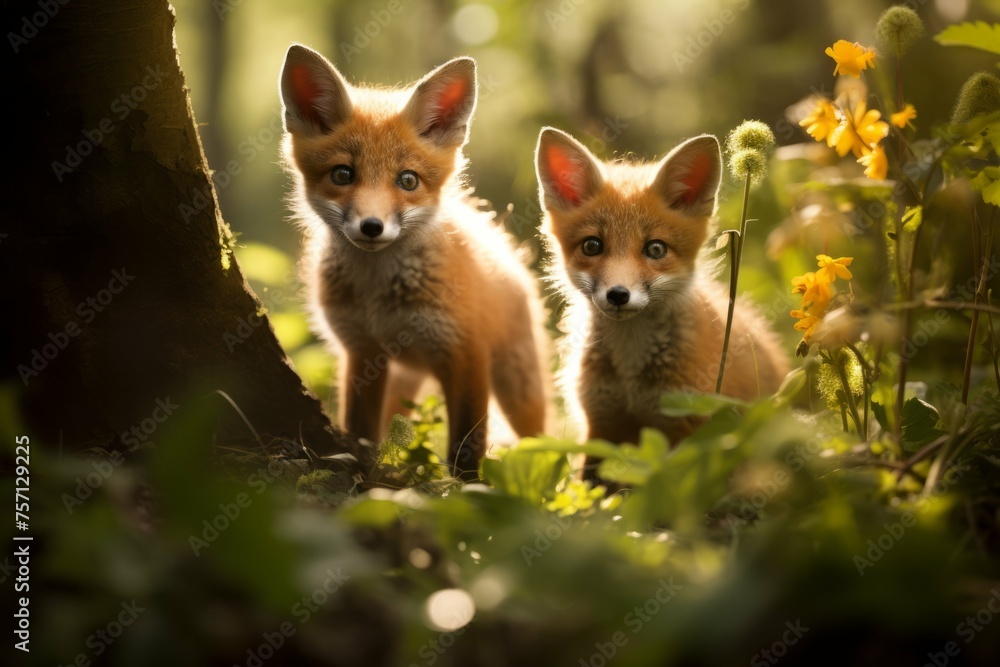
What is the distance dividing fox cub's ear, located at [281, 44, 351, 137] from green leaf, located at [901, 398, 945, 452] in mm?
2405

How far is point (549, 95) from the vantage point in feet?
25.8

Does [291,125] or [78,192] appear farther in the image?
[291,125]

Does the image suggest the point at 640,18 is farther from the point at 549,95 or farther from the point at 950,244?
the point at 950,244

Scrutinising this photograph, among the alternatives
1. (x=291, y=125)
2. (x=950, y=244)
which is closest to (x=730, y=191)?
(x=950, y=244)

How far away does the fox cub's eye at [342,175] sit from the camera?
Result: 3.32 meters

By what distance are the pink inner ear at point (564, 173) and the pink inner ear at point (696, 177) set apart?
0.42 meters

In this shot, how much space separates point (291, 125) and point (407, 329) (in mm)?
982

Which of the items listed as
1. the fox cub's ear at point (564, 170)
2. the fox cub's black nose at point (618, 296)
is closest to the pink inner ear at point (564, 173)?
the fox cub's ear at point (564, 170)

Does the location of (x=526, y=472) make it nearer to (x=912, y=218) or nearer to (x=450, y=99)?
(x=912, y=218)

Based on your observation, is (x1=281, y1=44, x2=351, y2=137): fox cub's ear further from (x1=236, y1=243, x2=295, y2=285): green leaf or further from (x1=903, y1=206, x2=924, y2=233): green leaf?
(x1=903, y1=206, x2=924, y2=233): green leaf

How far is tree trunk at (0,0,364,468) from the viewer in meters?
2.37

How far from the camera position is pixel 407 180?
3.39 metres

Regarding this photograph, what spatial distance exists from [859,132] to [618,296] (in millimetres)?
930

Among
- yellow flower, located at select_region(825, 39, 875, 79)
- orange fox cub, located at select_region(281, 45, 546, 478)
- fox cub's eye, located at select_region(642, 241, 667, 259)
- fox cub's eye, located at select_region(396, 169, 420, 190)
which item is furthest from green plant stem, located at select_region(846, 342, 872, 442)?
fox cub's eye, located at select_region(396, 169, 420, 190)
